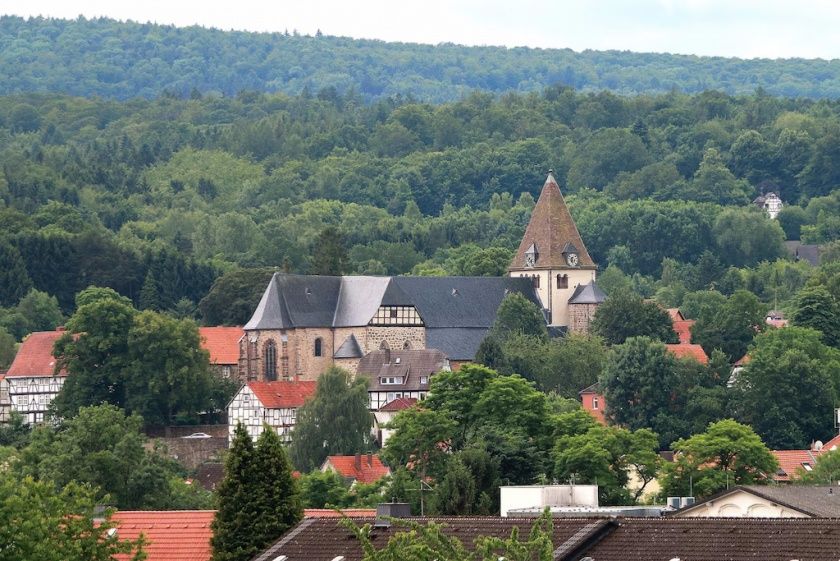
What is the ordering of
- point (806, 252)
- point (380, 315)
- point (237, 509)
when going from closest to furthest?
point (237, 509), point (380, 315), point (806, 252)

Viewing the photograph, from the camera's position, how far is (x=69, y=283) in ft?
526

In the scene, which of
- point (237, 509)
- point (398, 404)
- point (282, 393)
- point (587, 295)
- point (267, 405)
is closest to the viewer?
point (237, 509)

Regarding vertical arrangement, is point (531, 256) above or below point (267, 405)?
above

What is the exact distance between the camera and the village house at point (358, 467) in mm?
94250

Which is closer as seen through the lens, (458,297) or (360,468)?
(360,468)

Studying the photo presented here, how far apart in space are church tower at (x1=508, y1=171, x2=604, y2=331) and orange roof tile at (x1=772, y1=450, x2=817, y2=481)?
38.9 m

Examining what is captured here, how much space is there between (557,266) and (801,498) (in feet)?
287

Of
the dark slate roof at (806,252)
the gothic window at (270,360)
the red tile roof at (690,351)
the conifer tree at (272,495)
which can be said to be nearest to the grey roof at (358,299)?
the gothic window at (270,360)

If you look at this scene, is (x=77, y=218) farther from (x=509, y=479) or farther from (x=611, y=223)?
(x=509, y=479)

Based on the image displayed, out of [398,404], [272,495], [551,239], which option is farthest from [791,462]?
[272,495]

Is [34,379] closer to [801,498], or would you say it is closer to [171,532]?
[171,532]

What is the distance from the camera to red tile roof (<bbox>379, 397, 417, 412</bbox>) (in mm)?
116875

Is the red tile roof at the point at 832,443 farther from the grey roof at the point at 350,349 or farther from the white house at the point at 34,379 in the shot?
the white house at the point at 34,379

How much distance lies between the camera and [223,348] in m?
131
